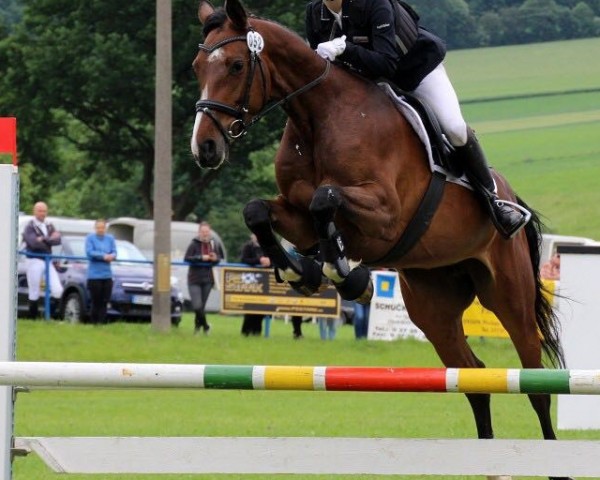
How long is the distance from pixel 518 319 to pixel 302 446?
8.41ft

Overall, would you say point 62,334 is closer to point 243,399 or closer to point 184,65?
point 243,399

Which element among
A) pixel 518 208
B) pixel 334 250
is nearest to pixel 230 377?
pixel 334 250

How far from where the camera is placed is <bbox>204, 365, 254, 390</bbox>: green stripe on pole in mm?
4758

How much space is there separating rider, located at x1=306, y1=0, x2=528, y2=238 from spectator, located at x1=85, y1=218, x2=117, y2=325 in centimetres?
1078

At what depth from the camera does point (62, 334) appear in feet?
54.6

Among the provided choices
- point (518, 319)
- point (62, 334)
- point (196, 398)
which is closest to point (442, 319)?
point (518, 319)

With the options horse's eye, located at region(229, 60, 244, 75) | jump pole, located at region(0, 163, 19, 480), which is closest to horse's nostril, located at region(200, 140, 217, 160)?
horse's eye, located at region(229, 60, 244, 75)

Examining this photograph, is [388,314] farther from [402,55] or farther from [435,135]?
[402,55]

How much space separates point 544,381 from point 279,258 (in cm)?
181

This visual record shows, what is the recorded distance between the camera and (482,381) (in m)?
4.76

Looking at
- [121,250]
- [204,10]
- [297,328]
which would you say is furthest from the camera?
[121,250]

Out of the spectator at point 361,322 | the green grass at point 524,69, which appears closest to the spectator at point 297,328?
the spectator at point 361,322

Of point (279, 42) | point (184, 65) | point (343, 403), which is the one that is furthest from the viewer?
point (184, 65)

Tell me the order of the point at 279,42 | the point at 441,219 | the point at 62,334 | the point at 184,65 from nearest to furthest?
the point at 279,42 < the point at 441,219 < the point at 62,334 < the point at 184,65
